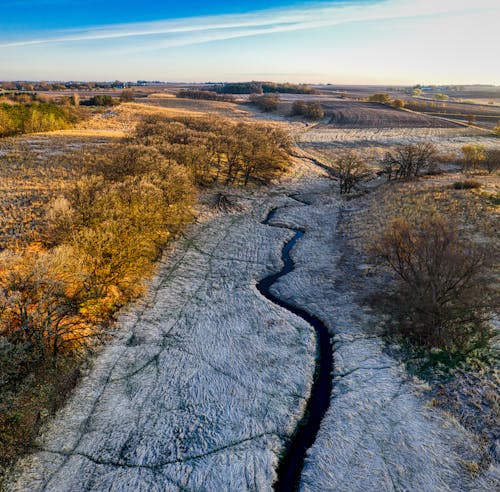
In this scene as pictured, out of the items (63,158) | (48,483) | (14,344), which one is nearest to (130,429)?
(48,483)

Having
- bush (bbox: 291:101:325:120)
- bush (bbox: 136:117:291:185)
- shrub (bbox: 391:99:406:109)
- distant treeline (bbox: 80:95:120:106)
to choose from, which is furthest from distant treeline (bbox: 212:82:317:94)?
bush (bbox: 136:117:291:185)

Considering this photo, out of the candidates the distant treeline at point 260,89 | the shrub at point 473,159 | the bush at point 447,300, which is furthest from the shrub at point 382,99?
the bush at point 447,300

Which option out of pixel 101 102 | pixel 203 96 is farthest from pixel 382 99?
pixel 101 102

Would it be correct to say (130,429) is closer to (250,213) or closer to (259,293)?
(259,293)

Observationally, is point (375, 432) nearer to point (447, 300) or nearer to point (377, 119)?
point (447, 300)

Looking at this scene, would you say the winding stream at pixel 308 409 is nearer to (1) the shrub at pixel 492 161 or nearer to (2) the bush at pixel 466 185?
(2) the bush at pixel 466 185
